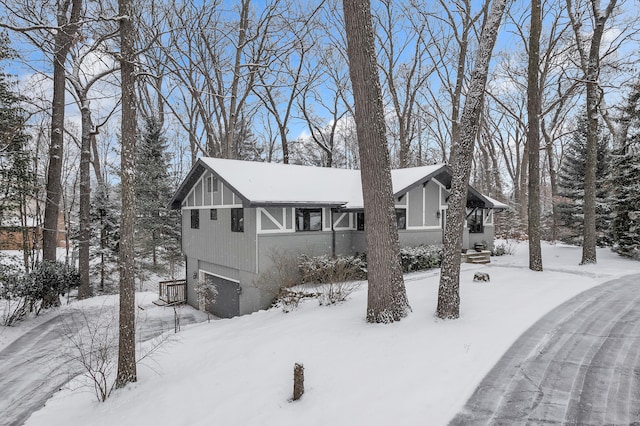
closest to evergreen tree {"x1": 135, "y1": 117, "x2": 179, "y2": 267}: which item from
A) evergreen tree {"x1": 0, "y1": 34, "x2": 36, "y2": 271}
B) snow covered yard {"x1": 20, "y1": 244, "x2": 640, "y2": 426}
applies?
evergreen tree {"x1": 0, "y1": 34, "x2": 36, "y2": 271}

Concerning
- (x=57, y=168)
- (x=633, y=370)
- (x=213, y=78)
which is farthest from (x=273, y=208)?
(x=213, y=78)

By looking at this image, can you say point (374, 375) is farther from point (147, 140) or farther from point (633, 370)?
point (147, 140)

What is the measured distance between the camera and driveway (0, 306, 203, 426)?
22.1 feet

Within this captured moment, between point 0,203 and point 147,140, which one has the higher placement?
point 147,140

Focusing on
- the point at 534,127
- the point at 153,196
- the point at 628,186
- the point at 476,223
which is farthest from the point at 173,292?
the point at 628,186

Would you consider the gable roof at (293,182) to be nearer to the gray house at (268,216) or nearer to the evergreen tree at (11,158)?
the gray house at (268,216)

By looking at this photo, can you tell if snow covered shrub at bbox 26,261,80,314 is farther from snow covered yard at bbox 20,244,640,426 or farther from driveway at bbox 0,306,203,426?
snow covered yard at bbox 20,244,640,426

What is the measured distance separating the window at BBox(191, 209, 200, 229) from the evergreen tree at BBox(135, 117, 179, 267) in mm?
4732

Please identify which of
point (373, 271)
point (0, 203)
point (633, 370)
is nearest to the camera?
point (633, 370)

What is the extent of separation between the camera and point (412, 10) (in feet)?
65.1

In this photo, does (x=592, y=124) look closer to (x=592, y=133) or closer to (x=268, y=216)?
(x=592, y=133)

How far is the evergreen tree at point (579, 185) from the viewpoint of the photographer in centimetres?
1736

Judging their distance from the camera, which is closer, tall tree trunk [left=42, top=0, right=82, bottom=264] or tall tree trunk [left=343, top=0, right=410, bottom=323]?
tall tree trunk [left=343, top=0, right=410, bottom=323]

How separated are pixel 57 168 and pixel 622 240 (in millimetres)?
22269
